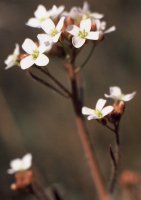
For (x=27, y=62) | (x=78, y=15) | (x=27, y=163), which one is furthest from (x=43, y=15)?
(x=27, y=163)

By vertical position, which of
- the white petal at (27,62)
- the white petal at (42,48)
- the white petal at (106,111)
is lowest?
the white petal at (106,111)

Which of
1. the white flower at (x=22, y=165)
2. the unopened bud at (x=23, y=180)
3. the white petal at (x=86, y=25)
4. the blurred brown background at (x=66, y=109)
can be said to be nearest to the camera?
the white petal at (x=86, y=25)

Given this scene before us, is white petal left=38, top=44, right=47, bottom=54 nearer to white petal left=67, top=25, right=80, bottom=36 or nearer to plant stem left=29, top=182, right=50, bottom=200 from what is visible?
white petal left=67, top=25, right=80, bottom=36

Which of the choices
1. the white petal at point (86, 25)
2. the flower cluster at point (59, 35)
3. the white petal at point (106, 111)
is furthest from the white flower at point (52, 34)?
the white petal at point (106, 111)

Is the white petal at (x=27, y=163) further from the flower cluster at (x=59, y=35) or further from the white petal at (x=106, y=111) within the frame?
the white petal at (x=106, y=111)

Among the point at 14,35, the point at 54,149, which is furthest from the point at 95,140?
the point at 14,35

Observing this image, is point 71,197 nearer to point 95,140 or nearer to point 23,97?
point 95,140

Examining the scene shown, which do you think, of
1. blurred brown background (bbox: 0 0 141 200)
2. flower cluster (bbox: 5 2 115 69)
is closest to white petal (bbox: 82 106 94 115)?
flower cluster (bbox: 5 2 115 69)
